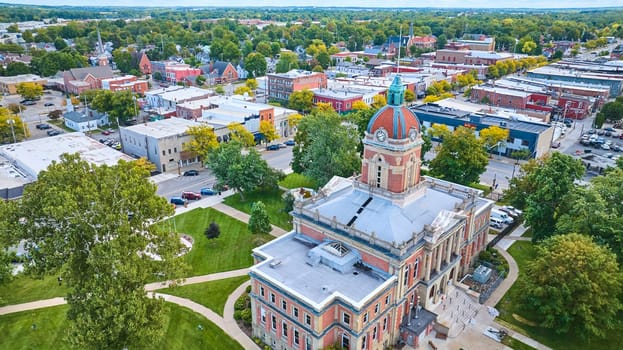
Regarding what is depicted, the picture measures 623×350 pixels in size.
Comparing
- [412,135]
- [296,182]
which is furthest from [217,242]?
[412,135]

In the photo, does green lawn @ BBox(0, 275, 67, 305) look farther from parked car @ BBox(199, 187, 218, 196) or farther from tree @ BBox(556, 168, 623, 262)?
A: tree @ BBox(556, 168, 623, 262)

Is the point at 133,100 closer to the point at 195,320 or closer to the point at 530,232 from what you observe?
the point at 195,320

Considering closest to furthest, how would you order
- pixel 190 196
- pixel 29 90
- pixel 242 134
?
pixel 190 196
pixel 242 134
pixel 29 90

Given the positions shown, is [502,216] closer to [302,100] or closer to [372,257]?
[372,257]

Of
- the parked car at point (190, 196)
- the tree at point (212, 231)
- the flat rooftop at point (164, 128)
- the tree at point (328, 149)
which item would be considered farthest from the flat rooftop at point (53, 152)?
the tree at point (328, 149)

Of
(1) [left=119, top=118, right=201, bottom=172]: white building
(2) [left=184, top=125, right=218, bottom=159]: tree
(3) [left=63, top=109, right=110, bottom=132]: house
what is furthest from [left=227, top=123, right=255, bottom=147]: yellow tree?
(3) [left=63, top=109, right=110, bottom=132]: house

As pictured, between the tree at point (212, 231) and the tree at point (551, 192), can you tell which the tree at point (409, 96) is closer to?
the tree at point (551, 192)

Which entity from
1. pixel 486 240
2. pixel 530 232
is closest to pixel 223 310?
pixel 486 240
